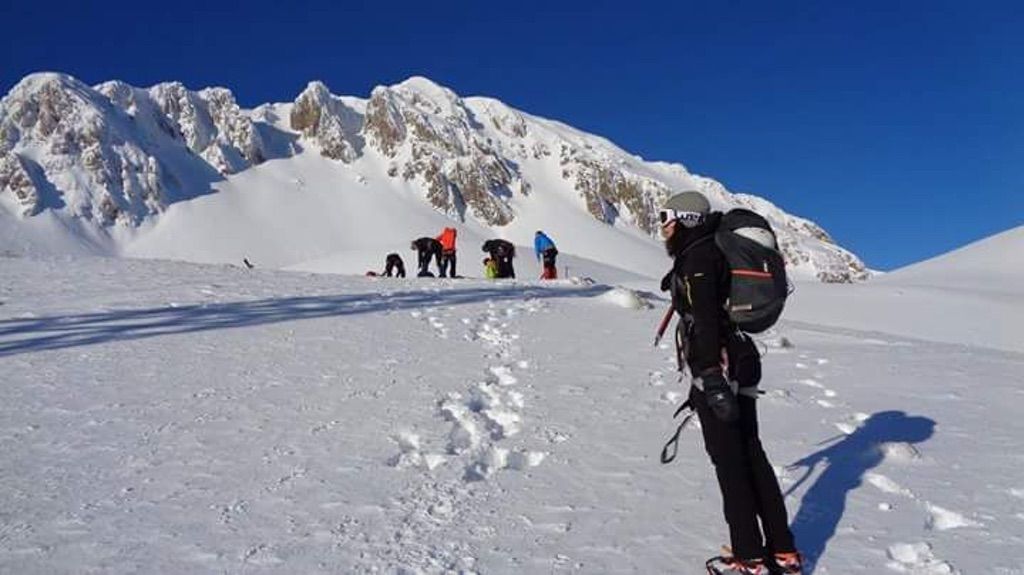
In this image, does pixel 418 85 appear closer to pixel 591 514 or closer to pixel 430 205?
pixel 430 205

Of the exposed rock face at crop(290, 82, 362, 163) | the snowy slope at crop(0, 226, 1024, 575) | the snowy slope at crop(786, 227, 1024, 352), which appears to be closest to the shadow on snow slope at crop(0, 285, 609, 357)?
the snowy slope at crop(0, 226, 1024, 575)

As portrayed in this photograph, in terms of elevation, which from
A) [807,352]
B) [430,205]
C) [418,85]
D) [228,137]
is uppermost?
[418,85]

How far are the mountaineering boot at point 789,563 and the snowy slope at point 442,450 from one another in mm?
238

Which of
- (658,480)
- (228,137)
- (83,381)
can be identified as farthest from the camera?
(228,137)

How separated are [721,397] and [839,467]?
2.44 m

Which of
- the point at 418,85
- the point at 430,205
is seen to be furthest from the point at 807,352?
the point at 418,85

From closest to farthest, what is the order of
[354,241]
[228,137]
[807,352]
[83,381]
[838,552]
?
[838,552] < [83,381] < [807,352] < [354,241] < [228,137]

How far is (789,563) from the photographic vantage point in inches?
155

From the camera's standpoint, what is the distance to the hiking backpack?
4.02 meters

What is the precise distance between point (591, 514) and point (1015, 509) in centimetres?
269

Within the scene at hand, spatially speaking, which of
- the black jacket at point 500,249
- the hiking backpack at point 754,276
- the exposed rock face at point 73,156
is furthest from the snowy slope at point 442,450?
the exposed rock face at point 73,156

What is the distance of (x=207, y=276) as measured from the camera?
16.9 metres

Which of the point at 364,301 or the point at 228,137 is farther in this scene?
the point at 228,137

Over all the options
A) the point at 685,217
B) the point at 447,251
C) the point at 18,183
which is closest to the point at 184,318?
the point at 685,217
